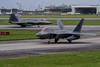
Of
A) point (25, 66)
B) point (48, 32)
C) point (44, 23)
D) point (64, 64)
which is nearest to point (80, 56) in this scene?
point (64, 64)

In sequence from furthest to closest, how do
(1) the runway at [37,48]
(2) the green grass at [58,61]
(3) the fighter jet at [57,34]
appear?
(3) the fighter jet at [57,34], (1) the runway at [37,48], (2) the green grass at [58,61]

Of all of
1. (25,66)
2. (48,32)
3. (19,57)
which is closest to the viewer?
(25,66)

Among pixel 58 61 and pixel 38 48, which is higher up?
pixel 58 61

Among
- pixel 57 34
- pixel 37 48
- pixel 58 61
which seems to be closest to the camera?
pixel 58 61

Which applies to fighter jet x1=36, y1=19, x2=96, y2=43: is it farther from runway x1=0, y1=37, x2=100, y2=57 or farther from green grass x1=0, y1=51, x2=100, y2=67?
green grass x1=0, y1=51, x2=100, y2=67

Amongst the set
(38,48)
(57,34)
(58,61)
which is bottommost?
(38,48)

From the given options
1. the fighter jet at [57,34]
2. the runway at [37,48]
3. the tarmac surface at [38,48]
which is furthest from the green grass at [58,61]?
the fighter jet at [57,34]

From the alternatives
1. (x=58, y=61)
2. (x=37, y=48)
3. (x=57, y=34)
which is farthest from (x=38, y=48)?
(x=58, y=61)

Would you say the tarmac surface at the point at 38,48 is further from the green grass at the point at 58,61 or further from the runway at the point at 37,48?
the green grass at the point at 58,61

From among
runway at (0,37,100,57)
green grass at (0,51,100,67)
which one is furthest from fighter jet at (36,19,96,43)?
green grass at (0,51,100,67)

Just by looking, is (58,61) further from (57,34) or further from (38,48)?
(57,34)

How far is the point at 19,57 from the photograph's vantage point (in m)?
36.7

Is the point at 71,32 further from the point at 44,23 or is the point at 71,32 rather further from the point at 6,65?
the point at 44,23

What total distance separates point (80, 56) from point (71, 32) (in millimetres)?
16924
